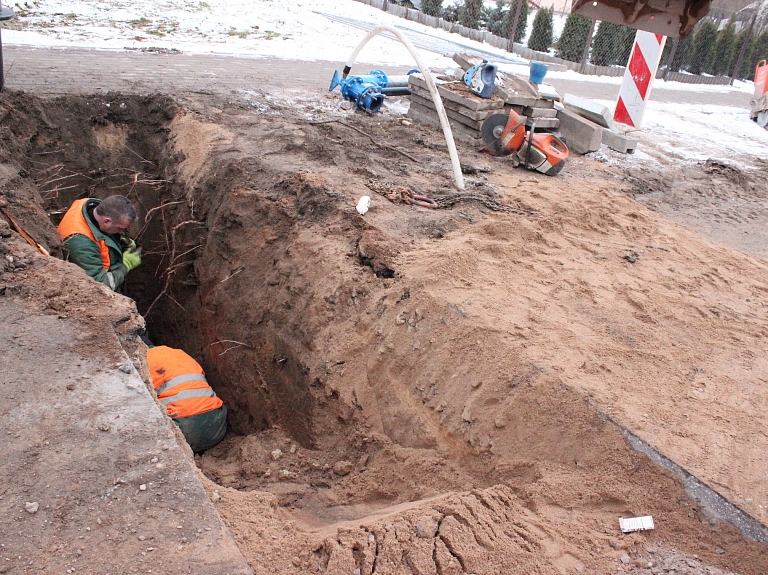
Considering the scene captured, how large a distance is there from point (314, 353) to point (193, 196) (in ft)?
8.31

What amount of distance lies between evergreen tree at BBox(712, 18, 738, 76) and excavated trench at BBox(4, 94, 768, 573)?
18596mm

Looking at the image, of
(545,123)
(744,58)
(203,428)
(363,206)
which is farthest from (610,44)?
(203,428)

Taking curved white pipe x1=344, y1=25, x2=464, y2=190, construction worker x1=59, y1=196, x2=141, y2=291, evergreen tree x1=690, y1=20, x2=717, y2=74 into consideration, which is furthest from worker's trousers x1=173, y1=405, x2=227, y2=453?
evergreen tree x1=690, y1=20, x2=717, y2=74

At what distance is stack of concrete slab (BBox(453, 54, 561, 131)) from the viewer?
22.0 feet

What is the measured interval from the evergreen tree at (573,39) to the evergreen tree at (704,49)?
18.7 ft

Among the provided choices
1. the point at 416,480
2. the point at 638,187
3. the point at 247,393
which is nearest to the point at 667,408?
the point at 416,480

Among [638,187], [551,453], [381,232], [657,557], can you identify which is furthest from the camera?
[638,187]

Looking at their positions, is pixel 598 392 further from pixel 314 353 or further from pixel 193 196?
pixel 193 196

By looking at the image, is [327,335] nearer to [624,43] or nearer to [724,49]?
[624,43]

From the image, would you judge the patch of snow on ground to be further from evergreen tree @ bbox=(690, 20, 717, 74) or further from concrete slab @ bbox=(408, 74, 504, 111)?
evergreen tree @ bbox=(690, 20, 717, 74)

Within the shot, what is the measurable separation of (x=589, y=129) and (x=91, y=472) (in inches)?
257

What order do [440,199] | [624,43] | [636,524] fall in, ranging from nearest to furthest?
[636,524] → [440,199] → [624,43]

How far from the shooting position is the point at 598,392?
120 inches

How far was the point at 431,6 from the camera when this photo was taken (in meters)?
19.9
